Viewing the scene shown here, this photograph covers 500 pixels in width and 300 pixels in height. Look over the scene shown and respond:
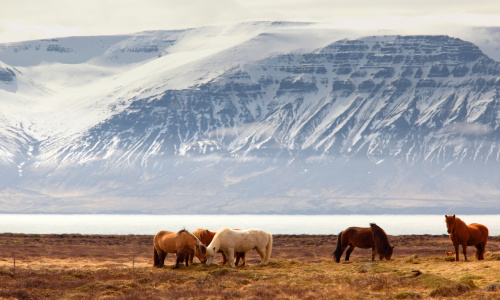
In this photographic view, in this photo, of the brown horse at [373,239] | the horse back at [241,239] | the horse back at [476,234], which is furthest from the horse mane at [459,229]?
the horse back at [241,239]

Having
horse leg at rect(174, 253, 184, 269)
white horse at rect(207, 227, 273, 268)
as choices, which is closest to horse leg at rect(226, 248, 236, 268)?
white horse at rect(207, 227, 273, 268)

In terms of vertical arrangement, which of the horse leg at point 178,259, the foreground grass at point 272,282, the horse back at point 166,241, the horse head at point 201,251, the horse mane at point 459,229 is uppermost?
the horse mane at point 459,229

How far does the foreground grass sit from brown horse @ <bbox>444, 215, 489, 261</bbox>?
93cm

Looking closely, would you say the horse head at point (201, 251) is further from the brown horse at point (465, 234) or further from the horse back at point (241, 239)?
the brown horse at point (465, 234)

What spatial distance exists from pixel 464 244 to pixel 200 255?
1353 cm

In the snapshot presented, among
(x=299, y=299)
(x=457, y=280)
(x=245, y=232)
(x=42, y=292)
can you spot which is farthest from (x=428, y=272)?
(x=42, y=292)

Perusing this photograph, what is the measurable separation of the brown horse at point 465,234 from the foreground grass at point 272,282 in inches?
36.8

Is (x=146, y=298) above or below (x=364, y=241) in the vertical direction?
below

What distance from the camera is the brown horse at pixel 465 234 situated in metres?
43.9

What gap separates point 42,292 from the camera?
127 feet

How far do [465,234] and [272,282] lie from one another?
36.4 feet

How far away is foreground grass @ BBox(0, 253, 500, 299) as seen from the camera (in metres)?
36.3

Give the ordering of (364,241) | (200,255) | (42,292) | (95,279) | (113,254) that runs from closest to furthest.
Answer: (42,292)
(95,279)
(200,255)
(364,241)
(113,254)

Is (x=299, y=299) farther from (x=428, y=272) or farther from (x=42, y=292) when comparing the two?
(x=42, y=292)
